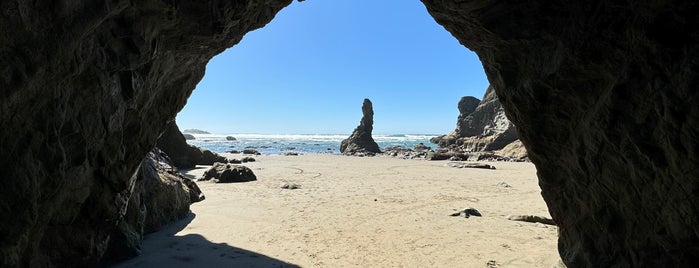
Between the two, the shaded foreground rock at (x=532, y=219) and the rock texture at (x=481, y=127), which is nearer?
the shaded foreground rock at (x=532, y=219)

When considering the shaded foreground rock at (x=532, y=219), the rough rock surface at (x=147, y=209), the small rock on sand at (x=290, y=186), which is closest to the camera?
the rough rock surface at (x=147, y=209)

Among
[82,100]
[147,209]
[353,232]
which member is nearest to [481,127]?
[353,232]

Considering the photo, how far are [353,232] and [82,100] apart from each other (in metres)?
6.12

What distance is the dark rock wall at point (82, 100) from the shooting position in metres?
3.50

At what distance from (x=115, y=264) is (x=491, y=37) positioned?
723 cm

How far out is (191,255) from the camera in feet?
23.0

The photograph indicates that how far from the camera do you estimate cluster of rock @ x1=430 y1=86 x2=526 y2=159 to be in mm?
53531

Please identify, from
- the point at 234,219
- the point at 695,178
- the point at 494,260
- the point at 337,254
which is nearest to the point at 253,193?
the point at 234,219

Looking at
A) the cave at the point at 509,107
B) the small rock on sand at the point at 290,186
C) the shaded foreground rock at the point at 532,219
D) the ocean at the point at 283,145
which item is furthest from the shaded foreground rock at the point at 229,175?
the ocean at the point at 283,145

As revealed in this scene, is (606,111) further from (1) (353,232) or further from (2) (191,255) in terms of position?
(2) (191,255)

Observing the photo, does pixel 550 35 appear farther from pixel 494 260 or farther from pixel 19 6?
pixel 19 6

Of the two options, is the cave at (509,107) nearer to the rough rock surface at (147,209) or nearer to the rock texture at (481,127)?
the rough rock surface at (147,209)

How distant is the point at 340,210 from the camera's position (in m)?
11.1

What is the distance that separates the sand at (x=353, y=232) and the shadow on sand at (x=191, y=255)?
2cm
